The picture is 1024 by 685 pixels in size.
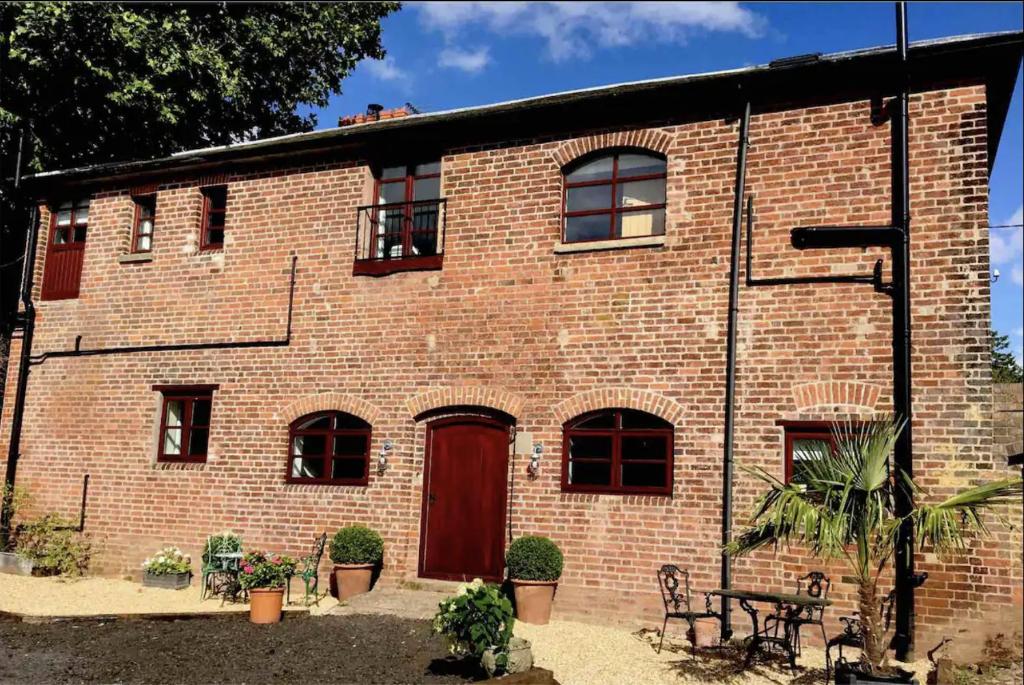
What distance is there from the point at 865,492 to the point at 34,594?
1086cm

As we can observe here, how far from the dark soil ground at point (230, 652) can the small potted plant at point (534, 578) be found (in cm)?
120

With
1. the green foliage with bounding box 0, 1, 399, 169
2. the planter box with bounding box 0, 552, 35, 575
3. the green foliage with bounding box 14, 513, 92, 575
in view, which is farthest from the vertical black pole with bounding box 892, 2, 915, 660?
the green foliage with bounding box 0, 1, 399, 169

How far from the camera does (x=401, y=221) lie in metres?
12.5

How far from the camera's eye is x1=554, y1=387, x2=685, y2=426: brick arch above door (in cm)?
1021

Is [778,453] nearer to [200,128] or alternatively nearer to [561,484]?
[561,484]

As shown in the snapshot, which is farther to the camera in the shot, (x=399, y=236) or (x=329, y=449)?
(x=399, y=236)

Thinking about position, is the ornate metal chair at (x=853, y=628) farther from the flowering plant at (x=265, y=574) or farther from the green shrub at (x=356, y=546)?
the flowering plant at (x=265, y=574)

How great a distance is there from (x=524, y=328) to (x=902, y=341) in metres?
4.60

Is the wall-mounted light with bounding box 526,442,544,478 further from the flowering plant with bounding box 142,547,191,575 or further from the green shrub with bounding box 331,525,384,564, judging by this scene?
the flowering plant with bounding box 142,547,191,575

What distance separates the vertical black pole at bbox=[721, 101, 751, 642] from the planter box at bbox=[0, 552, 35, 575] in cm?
1053

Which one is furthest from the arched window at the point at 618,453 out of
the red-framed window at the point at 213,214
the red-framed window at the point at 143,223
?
the red-framed window at the point at 143,223

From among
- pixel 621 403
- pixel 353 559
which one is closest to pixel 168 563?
pixel 353 559

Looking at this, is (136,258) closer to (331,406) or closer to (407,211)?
(331,406)

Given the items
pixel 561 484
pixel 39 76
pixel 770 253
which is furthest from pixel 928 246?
pixel 39 76
